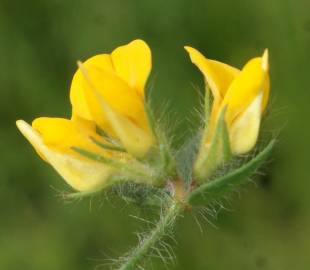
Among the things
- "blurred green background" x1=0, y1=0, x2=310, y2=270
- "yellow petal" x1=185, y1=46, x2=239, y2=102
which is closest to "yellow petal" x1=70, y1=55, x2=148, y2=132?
"yellow petal" x1=185, y1=46, x2=239, y2=102

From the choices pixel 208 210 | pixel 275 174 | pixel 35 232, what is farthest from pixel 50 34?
pixel 208 210

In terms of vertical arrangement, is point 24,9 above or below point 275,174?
above

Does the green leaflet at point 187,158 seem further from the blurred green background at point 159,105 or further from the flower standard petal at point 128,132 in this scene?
the blurred green background at point 159,105

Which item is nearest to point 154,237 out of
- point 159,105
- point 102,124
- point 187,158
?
point 187,158

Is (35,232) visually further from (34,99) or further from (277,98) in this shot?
(277,98)

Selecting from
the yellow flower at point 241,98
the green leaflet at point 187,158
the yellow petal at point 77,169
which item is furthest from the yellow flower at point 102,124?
the yellow flower at point 241,98

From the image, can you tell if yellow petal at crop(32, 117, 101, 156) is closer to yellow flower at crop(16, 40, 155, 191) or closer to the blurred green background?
yellow flower at crop(16, 40, 155, 191)
